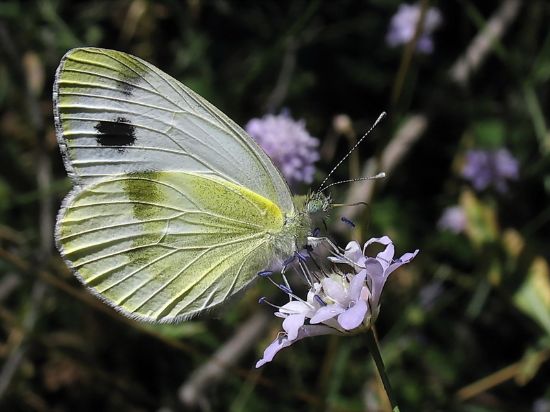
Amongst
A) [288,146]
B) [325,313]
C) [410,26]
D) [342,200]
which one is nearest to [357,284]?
[325,313]

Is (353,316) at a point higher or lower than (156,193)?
lower

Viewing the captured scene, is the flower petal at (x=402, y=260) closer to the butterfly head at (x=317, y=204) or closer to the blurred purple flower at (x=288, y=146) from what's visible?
the butterfly head at (x=317, y=204)

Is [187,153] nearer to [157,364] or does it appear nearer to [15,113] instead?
[157,364]

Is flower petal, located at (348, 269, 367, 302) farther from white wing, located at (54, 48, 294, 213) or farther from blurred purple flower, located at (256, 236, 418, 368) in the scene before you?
white wing, located at (54, 48, 294, 213)

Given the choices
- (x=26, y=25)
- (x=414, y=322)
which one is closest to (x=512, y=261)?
(x=414, y=322)

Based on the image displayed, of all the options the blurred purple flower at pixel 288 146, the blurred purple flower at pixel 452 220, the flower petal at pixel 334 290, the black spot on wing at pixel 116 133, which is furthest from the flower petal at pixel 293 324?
the blurred purple flower at pixel 452 220

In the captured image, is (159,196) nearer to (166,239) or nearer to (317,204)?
(166,239)
